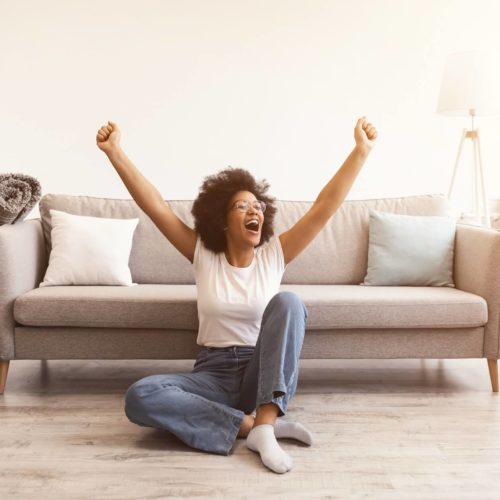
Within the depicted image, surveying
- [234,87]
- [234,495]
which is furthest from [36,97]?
[234,495]

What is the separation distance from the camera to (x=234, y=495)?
1670 mm

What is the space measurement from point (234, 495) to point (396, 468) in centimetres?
49

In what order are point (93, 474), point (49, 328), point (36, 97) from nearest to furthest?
point (93, 474), point (49, 328), point (36, 97)

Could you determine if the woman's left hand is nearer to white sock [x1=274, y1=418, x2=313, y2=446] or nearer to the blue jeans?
the blue jeans

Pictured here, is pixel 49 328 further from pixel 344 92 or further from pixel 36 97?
pixel 344 92

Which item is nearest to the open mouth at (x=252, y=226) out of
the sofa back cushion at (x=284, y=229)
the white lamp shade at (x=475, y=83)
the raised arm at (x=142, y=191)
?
the raised arm at (x=142, y=191)

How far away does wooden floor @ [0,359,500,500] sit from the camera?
1.71 meters

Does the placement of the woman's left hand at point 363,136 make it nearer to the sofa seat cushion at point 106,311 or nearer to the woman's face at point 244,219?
the woman's face at point 244,219

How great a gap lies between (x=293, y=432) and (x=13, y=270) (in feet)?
4.17

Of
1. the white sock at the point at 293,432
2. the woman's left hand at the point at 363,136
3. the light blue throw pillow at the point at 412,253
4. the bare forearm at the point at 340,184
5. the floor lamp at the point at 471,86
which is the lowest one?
the white sock at the point at 293,432

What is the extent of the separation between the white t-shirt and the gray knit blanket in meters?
0.88

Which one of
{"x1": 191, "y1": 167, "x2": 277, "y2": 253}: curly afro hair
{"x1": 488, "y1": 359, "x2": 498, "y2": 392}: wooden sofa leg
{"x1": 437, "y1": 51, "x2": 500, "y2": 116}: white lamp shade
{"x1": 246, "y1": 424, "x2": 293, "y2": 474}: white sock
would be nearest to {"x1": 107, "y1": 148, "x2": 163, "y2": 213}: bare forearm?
{"x1": 191, "y1": 167, "x2": 277, "y2": 253}: curly afro hair

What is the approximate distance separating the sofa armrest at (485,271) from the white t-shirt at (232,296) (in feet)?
3.11

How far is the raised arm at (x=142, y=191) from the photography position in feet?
7.17
